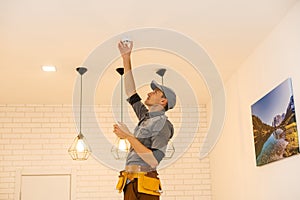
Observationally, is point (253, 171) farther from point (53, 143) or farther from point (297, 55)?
point (53, 143)

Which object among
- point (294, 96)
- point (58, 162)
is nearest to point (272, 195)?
point (294, 96)

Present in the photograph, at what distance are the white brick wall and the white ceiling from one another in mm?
1398

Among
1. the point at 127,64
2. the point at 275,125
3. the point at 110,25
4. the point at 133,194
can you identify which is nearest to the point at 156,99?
the point at 127,64

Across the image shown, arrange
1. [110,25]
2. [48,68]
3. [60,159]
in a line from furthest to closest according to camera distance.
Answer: [60,159]
[48,68]
[110,25]

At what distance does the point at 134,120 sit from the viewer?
5.73m

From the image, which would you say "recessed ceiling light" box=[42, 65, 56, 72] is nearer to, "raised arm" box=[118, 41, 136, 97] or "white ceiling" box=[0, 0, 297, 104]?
"white ceiling" box=[0, 0, 297, 104]

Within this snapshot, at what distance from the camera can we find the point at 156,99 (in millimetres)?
2754

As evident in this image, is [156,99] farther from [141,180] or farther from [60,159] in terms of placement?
[60,159]

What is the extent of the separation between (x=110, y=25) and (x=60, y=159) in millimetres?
2717

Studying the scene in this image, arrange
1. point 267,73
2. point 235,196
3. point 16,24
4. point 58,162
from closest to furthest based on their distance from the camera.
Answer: point 16,24, point 267,73, point 235,196, point 58,162

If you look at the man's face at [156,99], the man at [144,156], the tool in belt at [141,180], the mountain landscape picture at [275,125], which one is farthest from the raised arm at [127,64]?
the mountain landscape picture at [275,125]

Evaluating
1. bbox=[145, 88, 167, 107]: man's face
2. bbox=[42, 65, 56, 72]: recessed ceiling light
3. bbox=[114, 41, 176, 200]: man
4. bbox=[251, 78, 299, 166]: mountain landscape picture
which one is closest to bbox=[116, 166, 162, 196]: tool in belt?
bbox=[114, 41, 176, 200]: man

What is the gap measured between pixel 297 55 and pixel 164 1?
3.38ft

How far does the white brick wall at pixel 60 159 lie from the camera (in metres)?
5.54
